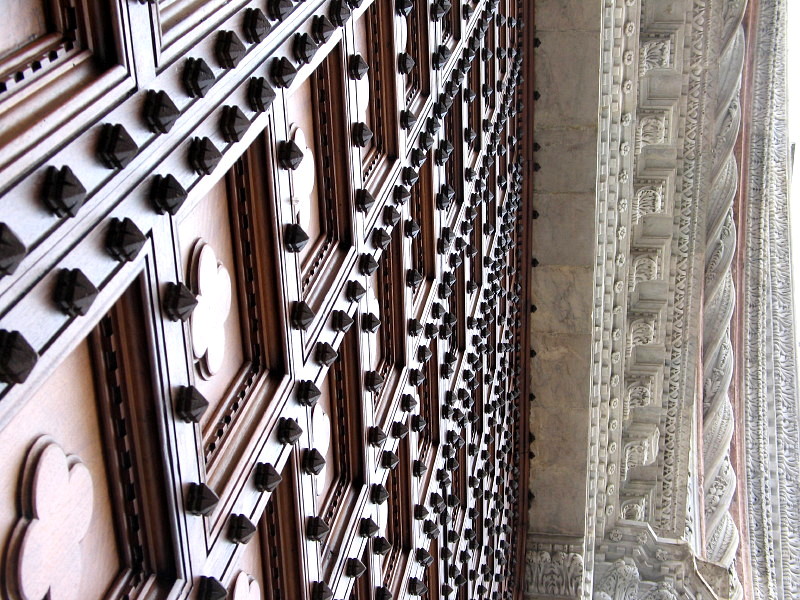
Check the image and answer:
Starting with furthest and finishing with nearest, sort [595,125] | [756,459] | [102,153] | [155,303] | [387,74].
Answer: [756,459], [595,125], [387,74], [155,303], [102,153]

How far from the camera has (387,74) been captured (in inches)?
183

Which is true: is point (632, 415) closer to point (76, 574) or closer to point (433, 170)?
point (433, 170)

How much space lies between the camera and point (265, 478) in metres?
3.10

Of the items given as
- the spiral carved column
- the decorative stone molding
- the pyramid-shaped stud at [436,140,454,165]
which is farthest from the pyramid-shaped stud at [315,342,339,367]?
the decorative stone molding

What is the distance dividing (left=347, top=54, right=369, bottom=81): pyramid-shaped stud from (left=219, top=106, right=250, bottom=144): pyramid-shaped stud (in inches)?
52.8

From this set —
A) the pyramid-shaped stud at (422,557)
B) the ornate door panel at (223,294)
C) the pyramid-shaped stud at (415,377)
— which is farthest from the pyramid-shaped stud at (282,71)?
the pyramid-shaped stud at (422,557)

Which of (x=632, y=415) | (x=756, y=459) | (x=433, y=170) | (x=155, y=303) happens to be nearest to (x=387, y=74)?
(x=433, y=170)

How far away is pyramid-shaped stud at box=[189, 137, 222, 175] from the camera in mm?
2496

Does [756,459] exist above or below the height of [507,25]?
above

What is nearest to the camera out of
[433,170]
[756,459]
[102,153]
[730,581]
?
[102,153]

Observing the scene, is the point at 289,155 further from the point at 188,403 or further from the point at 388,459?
the point at 388,459

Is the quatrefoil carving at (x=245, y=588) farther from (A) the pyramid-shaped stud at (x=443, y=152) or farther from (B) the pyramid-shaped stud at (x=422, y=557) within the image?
(A) the pyramid-shaped stud at (x=443, y=152)

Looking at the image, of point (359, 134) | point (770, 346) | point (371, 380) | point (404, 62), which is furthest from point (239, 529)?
point (770, 346)

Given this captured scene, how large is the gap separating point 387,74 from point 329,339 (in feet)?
4.94
